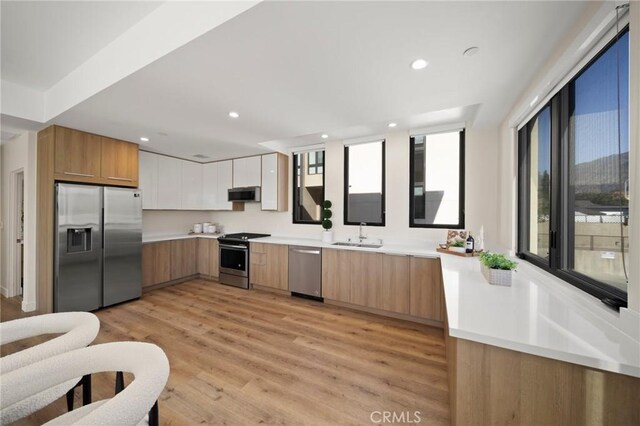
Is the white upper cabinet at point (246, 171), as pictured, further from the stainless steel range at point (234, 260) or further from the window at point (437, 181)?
the window at point (437, 181)

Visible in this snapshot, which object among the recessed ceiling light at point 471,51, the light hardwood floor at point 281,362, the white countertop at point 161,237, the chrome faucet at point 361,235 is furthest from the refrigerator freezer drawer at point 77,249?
the recessed ceiling light at point 471,51

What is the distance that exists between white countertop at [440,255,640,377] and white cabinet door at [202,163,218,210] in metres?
4.62

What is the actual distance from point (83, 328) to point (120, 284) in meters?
2.94

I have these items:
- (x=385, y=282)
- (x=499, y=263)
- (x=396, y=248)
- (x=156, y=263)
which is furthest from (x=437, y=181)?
(x=156, y=263)

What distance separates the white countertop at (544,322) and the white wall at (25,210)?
191 inches

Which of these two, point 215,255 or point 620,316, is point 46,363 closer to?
point 620,316

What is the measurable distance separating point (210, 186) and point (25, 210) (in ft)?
8.24

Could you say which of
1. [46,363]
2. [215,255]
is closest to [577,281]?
[46,363]

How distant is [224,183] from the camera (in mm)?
4758

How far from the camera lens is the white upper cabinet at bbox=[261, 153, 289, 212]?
416 centimetres

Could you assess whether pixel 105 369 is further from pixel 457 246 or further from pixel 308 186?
pixel 308 186

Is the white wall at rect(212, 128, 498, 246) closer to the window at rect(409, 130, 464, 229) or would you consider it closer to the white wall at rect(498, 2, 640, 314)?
the window at rect(409, 130, 464, 229)

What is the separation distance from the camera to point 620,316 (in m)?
1.00

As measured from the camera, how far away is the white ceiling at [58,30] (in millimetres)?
1562
